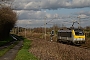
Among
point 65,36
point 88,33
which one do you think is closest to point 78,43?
point 65,36

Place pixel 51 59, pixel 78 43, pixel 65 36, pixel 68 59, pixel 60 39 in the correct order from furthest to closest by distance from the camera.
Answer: pixel 60 39, pixel 65 36, pixel 78 43, pixel 51 59, pixel 68 59

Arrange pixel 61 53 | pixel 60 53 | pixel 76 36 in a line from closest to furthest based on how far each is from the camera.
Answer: pixel 61 53 → pixel 60 53 → pixel 76 36

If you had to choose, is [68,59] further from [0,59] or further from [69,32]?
[69,32]

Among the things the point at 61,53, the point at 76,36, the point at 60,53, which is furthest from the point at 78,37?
the point at 61,53

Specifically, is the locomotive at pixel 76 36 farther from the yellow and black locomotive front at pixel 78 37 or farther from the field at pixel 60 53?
the field at pixel 60 53

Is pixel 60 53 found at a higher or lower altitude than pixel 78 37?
higher

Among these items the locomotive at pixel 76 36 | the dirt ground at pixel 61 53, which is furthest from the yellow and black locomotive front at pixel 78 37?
the dirt ground at pixel 61 53

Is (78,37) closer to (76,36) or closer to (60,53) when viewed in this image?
(76,36)

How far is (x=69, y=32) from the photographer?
4844cm

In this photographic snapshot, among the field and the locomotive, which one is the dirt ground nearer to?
the field

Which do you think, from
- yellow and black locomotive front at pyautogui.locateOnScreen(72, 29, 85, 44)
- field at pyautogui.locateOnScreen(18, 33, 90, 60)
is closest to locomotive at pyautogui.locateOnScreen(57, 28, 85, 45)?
yellow and black locomotive front at pyautogui.locateOnScreen(72, 29, 85, 44)

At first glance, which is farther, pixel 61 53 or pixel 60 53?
pixel 60 53

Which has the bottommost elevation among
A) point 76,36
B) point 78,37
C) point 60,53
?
point 78,37

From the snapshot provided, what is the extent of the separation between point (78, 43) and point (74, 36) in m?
1.51
